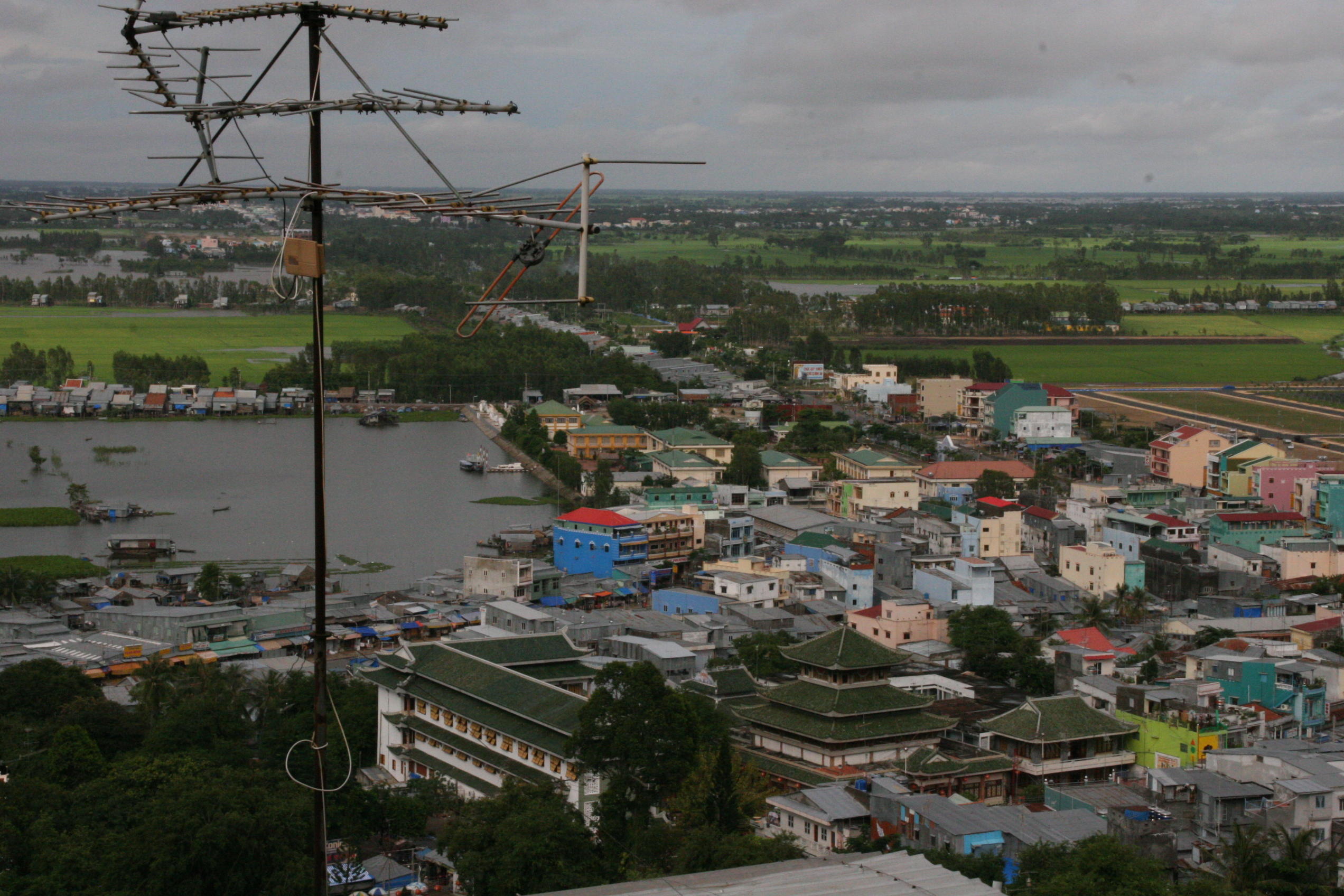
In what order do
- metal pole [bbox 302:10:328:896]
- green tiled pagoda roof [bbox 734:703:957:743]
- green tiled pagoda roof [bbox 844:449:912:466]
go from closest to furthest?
metal pole [bbox 302:10:328:896], green tiled pagoda roof [bbox 734:703:957:743], green tiled pagoda roof [bbox 844:449:912:466]

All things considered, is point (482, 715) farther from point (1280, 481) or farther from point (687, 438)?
point (687, 438)

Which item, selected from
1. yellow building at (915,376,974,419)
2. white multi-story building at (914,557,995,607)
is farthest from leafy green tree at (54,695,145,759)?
yellow building at (915,376,974,419)

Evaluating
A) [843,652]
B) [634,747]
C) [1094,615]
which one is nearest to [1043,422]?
[1094,615]

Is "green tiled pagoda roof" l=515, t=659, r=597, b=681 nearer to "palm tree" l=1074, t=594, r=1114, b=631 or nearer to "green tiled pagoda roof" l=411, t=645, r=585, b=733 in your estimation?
"green tiled pagoda roof" l=411, t=645, r=585, b=733

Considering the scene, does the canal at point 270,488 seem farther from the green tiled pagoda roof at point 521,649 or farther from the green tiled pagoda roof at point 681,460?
the green tiled pagoda roof at point 521,649

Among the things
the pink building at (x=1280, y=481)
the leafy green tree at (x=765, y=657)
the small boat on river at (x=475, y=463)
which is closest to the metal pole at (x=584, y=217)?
the leafy green tree at (x=765, y=657)

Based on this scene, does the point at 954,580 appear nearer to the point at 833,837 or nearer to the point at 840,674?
the point at 840,674
